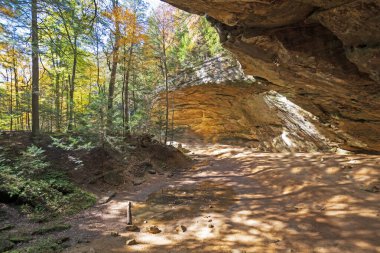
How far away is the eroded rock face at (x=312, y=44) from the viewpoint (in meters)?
5.70

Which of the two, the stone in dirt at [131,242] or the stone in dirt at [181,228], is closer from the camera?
the stone in dirt at [131,242]

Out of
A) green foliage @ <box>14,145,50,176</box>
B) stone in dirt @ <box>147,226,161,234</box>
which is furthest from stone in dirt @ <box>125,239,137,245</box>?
green foliage @ <box>14,145,50,176</box>

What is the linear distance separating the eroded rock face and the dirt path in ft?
9.15

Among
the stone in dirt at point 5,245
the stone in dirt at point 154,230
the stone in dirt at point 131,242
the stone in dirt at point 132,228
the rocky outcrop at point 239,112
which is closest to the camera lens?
the stone in dirt at point 5,245

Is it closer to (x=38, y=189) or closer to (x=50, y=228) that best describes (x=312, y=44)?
(x=50, y=228)

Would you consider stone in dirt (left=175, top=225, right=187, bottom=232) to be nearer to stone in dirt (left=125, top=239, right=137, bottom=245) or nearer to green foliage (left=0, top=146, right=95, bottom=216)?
stone in dirt (left=125, top=239, right=137, bottom=245)

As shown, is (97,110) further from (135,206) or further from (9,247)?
(9,247)

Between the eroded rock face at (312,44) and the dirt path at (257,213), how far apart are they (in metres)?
2.79

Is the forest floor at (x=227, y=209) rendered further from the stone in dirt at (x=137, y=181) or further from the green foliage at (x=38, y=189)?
the green foliage at (x=38, y=189)

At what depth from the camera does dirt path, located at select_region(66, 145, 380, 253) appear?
4996mm

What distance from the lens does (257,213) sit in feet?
22.1

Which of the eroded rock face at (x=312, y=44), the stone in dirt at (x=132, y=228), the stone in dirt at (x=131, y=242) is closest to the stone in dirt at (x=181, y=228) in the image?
the stone in dirt at (x=132, y=228)

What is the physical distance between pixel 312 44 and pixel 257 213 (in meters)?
5.02

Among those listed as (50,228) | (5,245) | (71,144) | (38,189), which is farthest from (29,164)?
(5,245)
